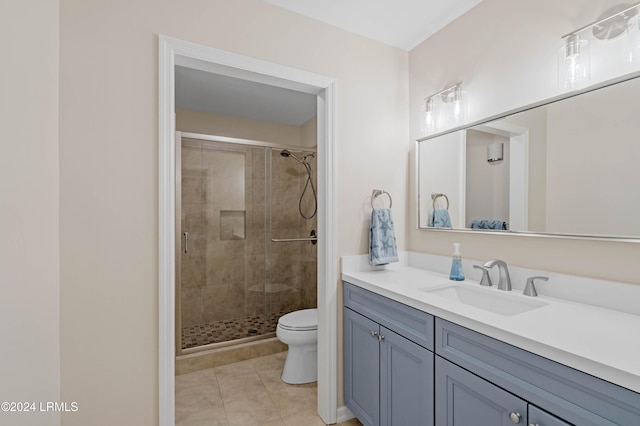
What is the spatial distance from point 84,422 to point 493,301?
1926 mm

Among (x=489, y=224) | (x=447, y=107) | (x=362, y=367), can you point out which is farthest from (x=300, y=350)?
(x=447, y=107)

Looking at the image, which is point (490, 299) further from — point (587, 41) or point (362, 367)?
point (587, 41)

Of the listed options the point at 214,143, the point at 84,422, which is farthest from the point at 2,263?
the point at 214,143

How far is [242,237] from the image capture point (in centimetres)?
308

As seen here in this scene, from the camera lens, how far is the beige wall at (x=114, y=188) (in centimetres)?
124

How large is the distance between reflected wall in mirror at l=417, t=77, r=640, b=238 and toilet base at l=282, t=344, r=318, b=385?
1.40 meters

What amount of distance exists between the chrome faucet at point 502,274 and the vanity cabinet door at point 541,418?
0.65m

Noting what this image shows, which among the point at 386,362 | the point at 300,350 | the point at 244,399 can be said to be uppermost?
the point at 386,362

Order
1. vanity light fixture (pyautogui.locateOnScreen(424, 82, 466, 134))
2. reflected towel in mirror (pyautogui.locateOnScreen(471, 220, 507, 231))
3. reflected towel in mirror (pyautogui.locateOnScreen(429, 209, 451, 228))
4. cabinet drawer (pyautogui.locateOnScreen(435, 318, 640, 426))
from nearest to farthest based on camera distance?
1. cabinet drawer (pyautogui.locateOnScreen(435, 318, 640, 426))
2. reflected towel in mirror (pyautogui.locateOnScreen(471, 220, 507, 231))
3. vanity light fixture (pyautogui.locateOnScreen(424, 82, 466, 134))
4. reflected towel in mirror (pyautogui.locateOnScreen(429, 209, 451, 228))

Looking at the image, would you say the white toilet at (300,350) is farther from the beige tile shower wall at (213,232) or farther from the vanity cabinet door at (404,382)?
the beige tile shower wall at (213,232)

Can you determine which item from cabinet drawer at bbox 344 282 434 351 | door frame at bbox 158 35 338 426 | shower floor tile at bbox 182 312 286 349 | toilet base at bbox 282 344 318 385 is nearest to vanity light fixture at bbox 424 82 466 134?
door frame at bbox 158 35 338 426

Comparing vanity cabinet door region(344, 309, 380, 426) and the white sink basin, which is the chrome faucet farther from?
vanity cabinet door region(344, 309, 380, 426)

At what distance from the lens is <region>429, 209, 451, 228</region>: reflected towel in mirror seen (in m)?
1.85

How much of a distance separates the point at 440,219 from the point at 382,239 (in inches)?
15.9
